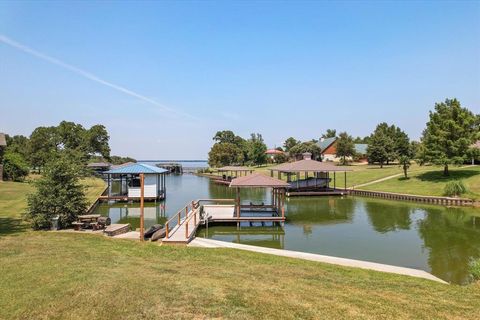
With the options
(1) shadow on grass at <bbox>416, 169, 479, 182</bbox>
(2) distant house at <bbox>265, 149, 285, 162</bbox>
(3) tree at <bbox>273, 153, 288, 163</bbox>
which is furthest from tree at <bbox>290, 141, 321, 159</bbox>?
(1) shadow on grass at <bbox>416, 169, 479, 182</bbox>

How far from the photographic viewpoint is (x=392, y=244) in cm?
1720

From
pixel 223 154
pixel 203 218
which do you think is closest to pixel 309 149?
pixel 223 154

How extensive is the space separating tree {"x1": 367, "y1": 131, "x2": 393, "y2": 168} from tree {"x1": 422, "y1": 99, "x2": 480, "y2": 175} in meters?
22.8

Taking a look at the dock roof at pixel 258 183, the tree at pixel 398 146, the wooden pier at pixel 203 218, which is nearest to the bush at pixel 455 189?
the wooden pier at pixel 203 218

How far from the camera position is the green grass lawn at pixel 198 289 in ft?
21.1

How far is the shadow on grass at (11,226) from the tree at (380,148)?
198 ft

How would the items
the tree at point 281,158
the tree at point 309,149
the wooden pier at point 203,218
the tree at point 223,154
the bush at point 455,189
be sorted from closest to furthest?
the wooden pier at point 203,218 < the bush at point 455,189 < the tree at point 309,149 < the tree at point 223,154 < the tree at point 281,158

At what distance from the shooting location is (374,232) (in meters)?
20.1

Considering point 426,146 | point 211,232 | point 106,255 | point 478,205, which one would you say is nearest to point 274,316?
point 106,255

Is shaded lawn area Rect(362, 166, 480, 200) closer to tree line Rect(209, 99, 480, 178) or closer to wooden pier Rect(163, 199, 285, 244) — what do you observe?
tree line Rect(209, 99, 480, 178)

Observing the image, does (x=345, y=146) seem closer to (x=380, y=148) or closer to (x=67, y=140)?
(x=380, y=148)

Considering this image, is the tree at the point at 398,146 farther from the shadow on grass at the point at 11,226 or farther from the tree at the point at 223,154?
the shadow on grass at the point at 11,226

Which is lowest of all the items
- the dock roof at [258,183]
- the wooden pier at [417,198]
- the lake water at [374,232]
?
the lake water at [374,232]

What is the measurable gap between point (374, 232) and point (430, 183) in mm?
23045
